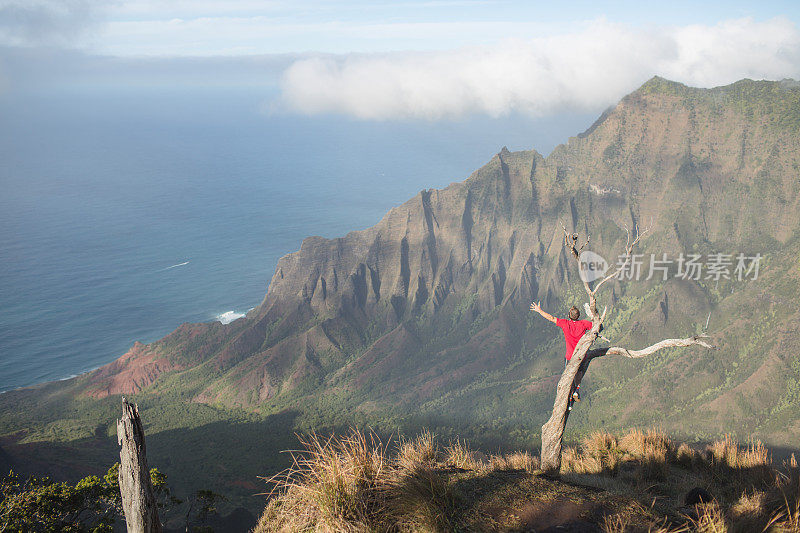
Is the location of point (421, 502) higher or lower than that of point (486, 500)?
higher

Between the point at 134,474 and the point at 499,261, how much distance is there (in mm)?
105446

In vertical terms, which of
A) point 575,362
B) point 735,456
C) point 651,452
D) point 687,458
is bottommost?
point 687,458

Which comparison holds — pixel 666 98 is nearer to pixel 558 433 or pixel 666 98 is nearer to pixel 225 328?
pixel 225 328

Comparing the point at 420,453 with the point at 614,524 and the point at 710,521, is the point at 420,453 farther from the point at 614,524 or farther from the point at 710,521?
the point at 710,521

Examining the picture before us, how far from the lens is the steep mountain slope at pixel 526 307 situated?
72688 millimetres

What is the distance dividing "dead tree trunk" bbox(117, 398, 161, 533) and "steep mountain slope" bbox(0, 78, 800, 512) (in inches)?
2287

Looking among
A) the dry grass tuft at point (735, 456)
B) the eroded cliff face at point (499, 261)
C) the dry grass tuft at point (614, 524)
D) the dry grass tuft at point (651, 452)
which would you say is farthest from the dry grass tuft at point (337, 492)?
the eroded cliff face at point (499, 261)

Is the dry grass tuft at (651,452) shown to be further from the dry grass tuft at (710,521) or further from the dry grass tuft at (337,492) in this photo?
the dry grass tuft at (337,492)

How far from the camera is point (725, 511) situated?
8.55 m

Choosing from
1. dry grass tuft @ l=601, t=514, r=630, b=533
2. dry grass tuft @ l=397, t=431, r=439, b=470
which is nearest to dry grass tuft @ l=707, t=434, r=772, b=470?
dry grass tuft @ l=601, t=514, r=630, b=533

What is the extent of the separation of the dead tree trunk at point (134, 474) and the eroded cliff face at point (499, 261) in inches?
2772

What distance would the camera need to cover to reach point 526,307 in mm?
103062

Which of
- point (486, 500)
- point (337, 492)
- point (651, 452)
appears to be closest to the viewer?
point (337, 492)

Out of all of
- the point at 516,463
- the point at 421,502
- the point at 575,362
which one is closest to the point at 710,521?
the point at 575,362
